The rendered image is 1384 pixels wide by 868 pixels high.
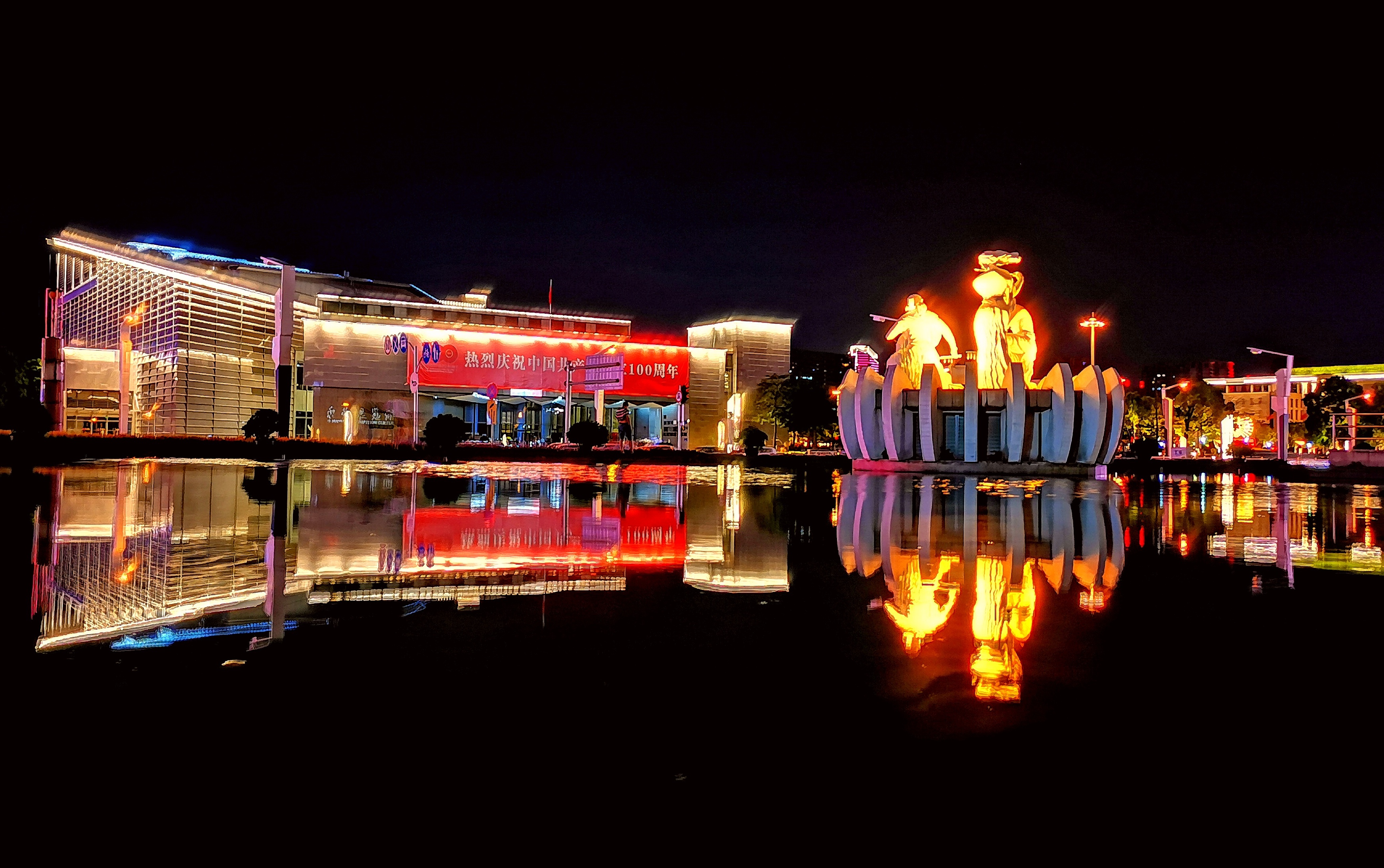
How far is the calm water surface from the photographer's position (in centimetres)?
325

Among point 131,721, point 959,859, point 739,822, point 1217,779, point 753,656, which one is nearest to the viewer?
point 959,859

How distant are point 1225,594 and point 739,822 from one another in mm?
5583

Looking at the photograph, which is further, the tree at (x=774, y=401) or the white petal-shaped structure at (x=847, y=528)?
the tree at (x=774, y=401)

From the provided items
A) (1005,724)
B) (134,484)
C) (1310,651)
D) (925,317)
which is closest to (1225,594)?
(1310,651)

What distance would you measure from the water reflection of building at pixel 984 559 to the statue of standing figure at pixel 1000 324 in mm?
14448

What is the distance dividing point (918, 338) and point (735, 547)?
23.5 meters

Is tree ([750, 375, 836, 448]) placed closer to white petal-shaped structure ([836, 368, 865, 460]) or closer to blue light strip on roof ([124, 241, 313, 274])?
white petal-shaped structure ([836, 368, 865, 460])

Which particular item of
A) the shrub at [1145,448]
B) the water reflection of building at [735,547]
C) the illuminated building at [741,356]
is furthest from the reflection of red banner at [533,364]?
the water reflection of building at [735,547]

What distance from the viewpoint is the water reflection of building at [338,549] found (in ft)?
17.8

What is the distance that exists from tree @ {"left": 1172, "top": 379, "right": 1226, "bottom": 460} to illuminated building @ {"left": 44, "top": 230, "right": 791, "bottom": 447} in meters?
35.4

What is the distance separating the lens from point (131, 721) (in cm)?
317

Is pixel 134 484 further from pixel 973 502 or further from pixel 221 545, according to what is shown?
pixel 973 502

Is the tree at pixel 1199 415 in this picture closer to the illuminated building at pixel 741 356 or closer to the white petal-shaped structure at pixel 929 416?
the illuminated building at pixel 741 356

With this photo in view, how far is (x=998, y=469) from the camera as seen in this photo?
29.2m
